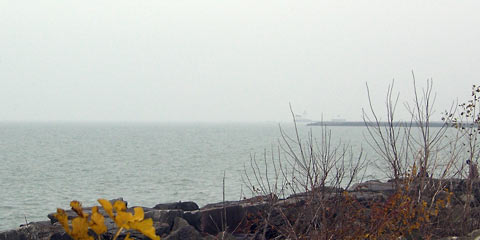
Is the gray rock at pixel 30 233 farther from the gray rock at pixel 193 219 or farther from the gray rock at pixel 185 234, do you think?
the gray rock at pixel 193 219

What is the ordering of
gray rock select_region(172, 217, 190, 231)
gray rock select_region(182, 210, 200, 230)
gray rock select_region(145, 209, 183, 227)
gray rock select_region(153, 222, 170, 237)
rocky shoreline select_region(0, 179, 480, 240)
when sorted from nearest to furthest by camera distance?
rocky shoreline select_region(0, 179, 480, 240)
gray rock select_region(153, 222, 170, 237)
gray rock select_region(172, 217, 190, 231)
gray rock select_region(145, 209, 183, 227)
gray rock select_region(182, 210, 200, 230)

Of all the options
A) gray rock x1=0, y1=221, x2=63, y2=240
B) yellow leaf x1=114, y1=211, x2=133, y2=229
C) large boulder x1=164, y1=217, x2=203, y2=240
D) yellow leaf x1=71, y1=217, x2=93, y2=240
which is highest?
yellow leaf x1=114, y1=211, x2=133, y2=229

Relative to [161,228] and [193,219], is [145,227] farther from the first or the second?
[193,219]

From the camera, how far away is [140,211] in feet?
5.55

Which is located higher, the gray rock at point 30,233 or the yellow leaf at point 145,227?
the yellow leaf at point 145,227

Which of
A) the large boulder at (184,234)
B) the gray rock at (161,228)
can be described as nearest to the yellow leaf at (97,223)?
the large boulder at (184,234)

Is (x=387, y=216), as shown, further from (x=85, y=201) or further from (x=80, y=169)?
(x=80, y=169)

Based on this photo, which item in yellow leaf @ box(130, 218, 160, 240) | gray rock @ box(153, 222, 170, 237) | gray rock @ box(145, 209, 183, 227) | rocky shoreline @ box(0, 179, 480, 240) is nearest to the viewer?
yellow leaf @ box(130, 218, 160, 240)

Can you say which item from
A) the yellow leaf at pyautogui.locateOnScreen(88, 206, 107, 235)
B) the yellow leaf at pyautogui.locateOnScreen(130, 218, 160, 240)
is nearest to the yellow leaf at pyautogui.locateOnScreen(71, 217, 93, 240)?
the yellow leaf at pyautogui.locateOnScreen(88, 206, 107, 235)

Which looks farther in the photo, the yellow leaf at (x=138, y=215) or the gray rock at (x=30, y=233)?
the gray rock at (x=30, y=233)

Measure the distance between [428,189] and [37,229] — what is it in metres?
7.14

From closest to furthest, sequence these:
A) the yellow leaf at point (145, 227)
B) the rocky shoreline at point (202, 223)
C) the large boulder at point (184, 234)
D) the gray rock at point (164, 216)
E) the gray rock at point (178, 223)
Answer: the yellow leaf at point (145, 227)
the large boulder at point (184, 234)
the rocky shoreline at point (202, 223)
the gray rock at point (178, 223)
the gray rock at point (164, 216)

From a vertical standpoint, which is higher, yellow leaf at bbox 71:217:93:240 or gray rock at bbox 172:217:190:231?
yellow leaf at bbox 71:217:93:240

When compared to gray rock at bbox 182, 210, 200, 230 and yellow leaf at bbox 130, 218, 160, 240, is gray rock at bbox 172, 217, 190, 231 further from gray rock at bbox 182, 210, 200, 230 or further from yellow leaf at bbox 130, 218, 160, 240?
yellow leaf at bbox 130, 218, 160, 240
